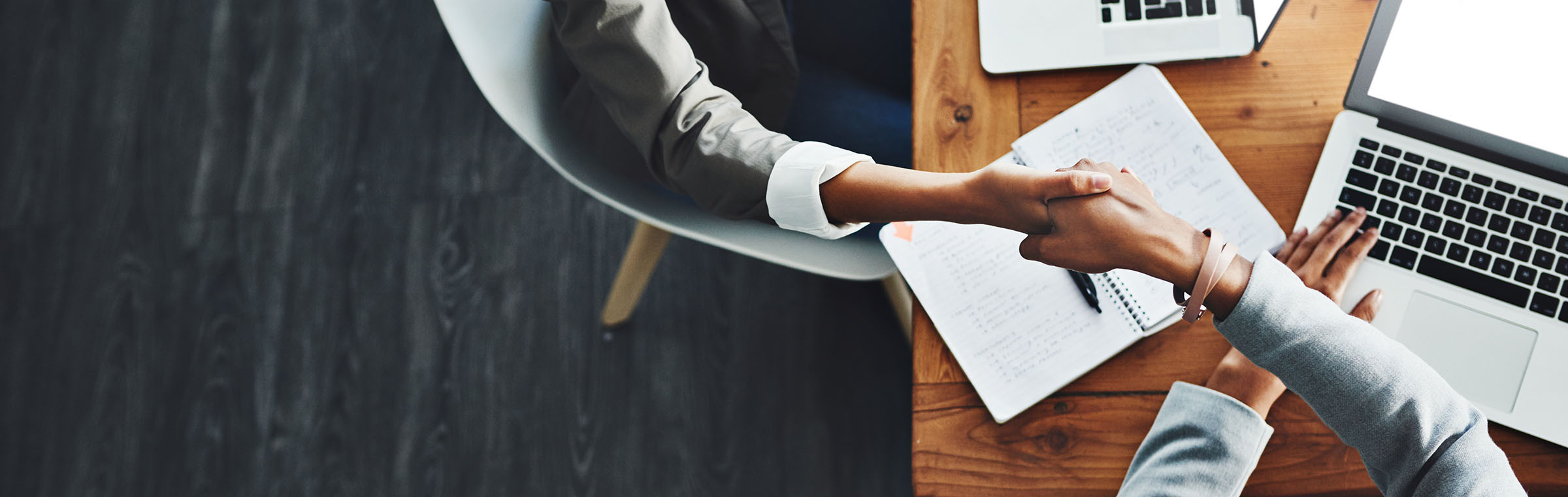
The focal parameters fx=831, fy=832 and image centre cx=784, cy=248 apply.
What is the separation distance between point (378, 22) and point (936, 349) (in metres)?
1.34

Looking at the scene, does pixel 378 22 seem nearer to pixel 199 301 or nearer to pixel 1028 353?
pixel 199 301

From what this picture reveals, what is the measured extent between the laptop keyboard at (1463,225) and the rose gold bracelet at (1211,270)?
0.65 ft

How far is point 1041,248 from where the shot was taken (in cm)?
67

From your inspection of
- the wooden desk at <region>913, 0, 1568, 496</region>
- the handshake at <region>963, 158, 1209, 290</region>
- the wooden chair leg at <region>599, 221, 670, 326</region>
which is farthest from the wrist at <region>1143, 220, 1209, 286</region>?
the wooden chair leg at <region>599, 221, 670, 326</region>

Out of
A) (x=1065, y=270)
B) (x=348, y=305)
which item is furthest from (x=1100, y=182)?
(x=348, y=305)

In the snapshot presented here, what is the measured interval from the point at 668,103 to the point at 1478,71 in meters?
0.68

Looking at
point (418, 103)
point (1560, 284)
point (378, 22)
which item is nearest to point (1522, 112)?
point (1560, 284)

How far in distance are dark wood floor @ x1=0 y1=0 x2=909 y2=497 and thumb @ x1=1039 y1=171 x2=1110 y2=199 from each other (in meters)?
0.77

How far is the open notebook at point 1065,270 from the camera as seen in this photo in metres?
0.75

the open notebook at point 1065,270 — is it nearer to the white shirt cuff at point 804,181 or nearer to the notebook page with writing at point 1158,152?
the notebook page with writing at point 1158,152

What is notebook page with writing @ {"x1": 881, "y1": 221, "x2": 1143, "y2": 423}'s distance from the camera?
0.75 m

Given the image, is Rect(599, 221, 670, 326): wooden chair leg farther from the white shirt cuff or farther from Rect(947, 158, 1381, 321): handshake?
Rect(947, 158, 1381, 321): handshake

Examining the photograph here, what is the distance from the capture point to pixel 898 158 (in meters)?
1.01

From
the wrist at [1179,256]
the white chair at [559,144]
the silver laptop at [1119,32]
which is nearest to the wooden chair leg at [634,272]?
the white chair at [559,144]
